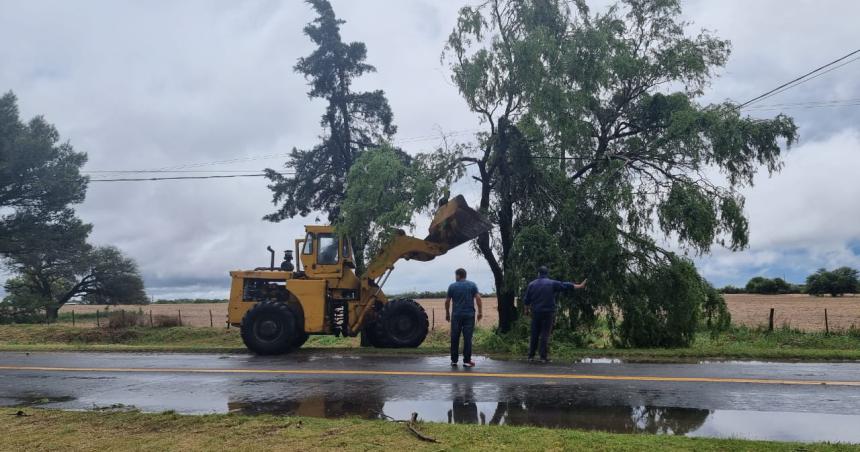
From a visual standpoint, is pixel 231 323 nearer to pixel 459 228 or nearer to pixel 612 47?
pixel 459 228

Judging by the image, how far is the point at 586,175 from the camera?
52.5ft

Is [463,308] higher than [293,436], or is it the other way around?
[463,308]

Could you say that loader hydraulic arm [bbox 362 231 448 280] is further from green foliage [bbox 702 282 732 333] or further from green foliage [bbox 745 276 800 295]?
green foliage [bbox 745 276 800 295]

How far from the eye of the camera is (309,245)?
15164mm

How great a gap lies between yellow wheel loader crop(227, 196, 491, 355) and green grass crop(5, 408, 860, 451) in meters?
7.00

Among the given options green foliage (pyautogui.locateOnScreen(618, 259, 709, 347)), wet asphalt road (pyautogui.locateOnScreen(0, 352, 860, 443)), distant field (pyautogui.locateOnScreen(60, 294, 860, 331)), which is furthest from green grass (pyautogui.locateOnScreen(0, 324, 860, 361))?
distant field (pyautogui.locateOnScreen(60, 294, 860, 331))

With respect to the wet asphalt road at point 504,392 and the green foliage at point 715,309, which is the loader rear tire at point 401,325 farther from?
the green foliage at point 715,309

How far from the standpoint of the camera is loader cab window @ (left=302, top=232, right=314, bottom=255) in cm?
1513

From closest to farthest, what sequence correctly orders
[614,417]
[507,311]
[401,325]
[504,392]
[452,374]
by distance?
1. [614,417]
2. [504,392]
3. [452,374]
4. [401,325]
5. [507,311]

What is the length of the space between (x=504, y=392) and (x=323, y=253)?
8.11 metres

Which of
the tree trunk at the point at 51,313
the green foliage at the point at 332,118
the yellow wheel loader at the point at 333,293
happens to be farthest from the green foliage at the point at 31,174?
the yellow wheel loader at the point at 333,293

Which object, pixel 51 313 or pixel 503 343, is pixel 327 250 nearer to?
pixel 503 343

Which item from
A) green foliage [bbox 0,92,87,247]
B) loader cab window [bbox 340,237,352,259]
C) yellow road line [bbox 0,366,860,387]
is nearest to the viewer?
yellow road line [bbox 0,366,860,387]

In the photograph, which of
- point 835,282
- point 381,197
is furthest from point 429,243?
point 835,282
